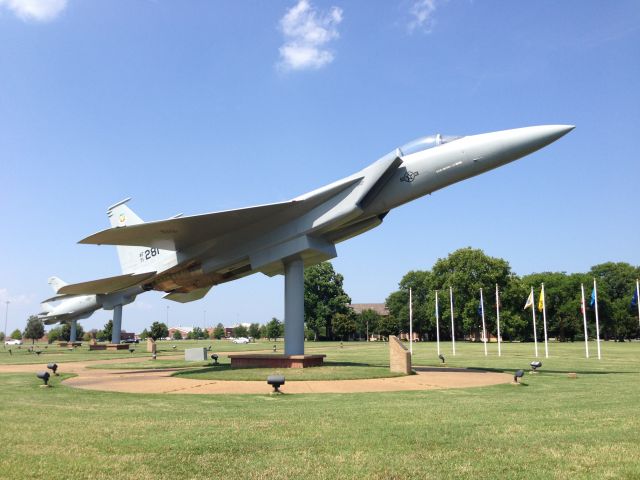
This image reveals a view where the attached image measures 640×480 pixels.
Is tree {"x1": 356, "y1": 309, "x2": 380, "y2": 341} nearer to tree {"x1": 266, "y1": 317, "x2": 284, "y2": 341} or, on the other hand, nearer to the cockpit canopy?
tree {"x1": 266, "y1": 317, "x2": 284, "y2": 341}

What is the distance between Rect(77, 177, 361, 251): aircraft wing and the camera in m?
18.8

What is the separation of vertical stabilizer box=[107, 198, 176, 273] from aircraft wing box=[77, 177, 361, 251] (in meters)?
3.24

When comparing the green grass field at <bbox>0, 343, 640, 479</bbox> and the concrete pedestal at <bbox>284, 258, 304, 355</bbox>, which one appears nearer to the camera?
the green grass field at <bbox>0, 343, 640, 479</bbox>

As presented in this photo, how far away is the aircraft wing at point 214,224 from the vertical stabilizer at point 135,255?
128 inches

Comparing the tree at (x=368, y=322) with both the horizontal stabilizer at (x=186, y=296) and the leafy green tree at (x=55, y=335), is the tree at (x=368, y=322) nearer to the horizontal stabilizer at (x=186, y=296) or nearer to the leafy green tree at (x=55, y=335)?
the leafy green tree at (x=55, y=335)

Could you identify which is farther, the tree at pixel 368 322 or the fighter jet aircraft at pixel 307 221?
the tree at pixel 368 322

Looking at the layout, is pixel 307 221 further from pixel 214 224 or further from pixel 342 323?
pixel 342 323

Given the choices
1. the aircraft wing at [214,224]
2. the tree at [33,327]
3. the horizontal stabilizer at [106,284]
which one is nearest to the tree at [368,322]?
the tree at [33,327]

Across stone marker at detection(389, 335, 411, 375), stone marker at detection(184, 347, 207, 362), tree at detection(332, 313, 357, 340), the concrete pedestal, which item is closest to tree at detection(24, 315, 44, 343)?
tree at detection(332, 313, 357, 340)

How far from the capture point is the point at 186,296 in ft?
86.8

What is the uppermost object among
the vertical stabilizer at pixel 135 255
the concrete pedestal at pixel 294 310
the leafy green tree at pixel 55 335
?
the vertical stabilizer at pixel 135 255

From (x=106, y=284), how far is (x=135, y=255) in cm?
307

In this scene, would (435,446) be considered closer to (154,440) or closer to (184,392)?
(154,440)

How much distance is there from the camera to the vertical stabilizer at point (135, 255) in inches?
949
